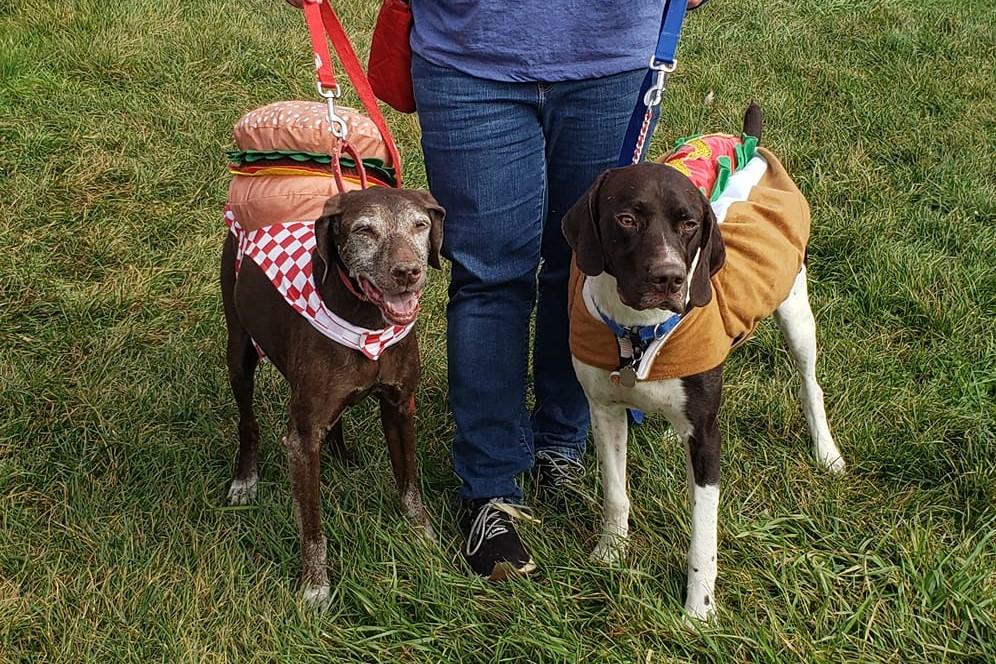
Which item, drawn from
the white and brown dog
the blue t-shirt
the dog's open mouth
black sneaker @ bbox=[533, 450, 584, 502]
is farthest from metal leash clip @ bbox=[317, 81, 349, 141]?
black sneaker @ bbox=[533, 450, 584, 502]

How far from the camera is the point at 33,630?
2709 mm

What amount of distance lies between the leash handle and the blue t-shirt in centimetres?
7

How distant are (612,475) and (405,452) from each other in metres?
0.64

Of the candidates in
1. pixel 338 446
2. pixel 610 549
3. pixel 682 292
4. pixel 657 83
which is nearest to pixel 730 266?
pixel 682 292

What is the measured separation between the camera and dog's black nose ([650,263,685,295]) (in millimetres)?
2299

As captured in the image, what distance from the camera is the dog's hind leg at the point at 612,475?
9.43 feet

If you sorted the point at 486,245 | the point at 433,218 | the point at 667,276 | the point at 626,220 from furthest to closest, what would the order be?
the point at 486,245, the point at 433,218, the point at 626,220, the point at 667,276

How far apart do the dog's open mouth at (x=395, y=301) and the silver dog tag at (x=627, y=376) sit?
58 centimetres

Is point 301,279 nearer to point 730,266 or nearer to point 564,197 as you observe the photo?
point 564,197

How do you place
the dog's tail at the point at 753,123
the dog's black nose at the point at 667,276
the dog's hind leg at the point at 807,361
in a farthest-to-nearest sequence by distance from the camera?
the dog's tail at the point at 753,123
the dog's hind leg at the point at 807,361
the dog's black nose at the point at 667,276

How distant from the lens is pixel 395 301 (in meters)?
2.52

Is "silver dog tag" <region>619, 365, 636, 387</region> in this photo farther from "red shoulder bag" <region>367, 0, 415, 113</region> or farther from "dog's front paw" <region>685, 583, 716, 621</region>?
"red shoulder bag" <region>367, 0, 415, 113</region>

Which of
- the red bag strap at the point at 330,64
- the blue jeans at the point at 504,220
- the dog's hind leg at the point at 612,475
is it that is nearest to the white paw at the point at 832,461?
the dog's hind leg at the point at 612,475

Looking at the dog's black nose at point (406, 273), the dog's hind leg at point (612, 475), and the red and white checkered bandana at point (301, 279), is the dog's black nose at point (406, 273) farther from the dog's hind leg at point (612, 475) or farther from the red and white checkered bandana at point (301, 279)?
the dog's hind leg at point (612, 475)
